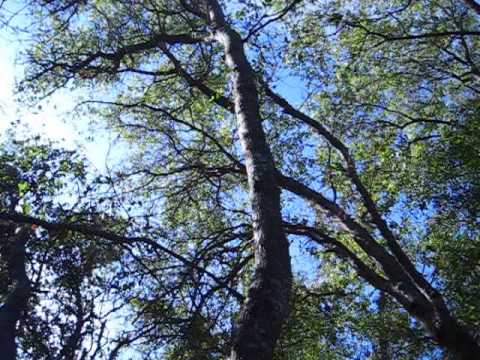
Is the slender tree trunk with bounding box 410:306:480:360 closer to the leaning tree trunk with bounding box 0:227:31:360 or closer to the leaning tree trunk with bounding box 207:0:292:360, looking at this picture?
the leaning tree trunk with bounding box 207:0:292:360

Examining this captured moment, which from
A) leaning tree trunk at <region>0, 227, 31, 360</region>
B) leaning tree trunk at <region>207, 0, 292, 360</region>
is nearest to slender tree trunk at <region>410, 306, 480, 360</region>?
leaning tree trunk at <region>207, 0, 292, 360</region>

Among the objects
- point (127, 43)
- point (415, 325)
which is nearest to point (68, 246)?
point (127, 43)

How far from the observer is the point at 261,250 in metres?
4.39

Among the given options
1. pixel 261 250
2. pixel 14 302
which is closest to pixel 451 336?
pixel 261 250

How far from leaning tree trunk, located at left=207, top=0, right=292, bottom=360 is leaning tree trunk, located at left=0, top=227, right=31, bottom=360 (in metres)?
3.33

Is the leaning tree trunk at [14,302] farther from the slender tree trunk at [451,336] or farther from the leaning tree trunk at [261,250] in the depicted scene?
the slender tree trunk at [451,336]

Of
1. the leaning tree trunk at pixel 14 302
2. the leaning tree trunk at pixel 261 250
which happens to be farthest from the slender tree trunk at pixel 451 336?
the leaning tree trunk at pixel 14 302

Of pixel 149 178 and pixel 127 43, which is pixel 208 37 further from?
pixel 149 178

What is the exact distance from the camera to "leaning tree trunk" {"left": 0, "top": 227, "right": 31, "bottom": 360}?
233 inches

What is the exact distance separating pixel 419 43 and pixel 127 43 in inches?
276

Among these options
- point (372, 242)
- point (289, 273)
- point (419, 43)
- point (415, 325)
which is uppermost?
point (419, 43)

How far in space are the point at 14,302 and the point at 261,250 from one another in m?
3.64

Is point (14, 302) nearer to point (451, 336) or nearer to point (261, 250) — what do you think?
point (261, 250)

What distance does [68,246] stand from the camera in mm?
8281
